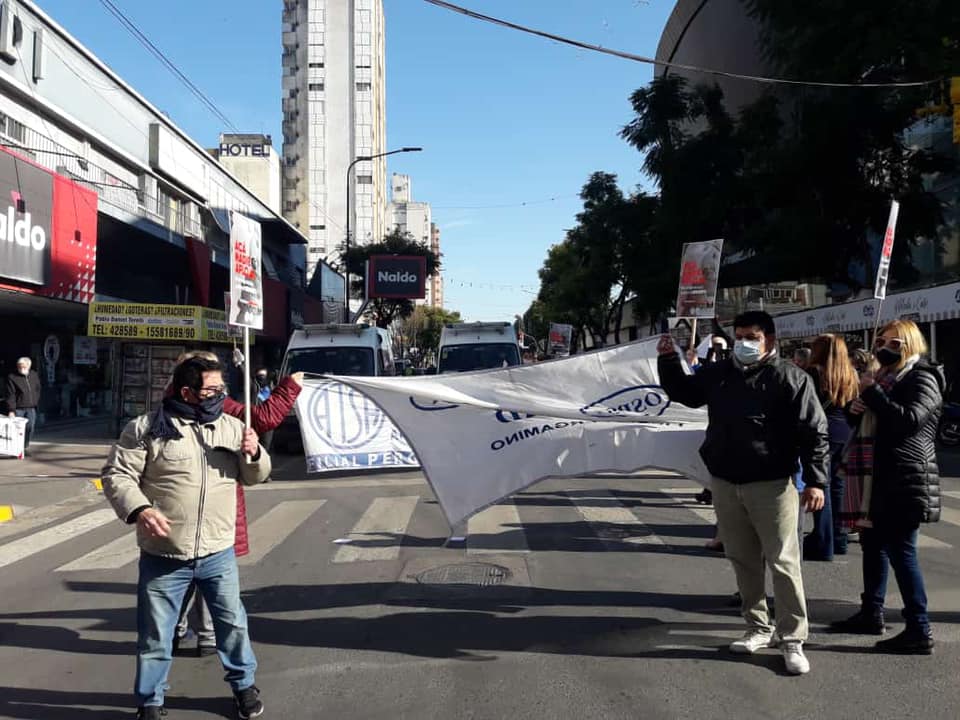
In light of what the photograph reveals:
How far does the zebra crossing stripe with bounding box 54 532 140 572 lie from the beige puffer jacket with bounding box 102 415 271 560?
157 inches

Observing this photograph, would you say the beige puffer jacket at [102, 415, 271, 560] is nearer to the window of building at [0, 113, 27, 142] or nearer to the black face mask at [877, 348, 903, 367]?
the black face mask at [877, 348, 903, 367]

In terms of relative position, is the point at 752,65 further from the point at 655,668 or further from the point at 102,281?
the point at 655,668

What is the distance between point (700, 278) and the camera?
8562mm

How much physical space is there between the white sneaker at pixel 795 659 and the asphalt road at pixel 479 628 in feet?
0.24

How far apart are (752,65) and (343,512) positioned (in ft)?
127

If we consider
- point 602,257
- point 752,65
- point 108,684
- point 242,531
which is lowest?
point 108,684

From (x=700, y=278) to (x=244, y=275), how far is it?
14.4ft

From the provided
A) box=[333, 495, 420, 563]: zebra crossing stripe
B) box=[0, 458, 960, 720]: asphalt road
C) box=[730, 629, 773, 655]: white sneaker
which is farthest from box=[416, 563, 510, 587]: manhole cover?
box=[730, 629, 773, 655]: white sneaker

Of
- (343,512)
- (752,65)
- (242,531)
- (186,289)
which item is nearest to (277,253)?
(186,289)

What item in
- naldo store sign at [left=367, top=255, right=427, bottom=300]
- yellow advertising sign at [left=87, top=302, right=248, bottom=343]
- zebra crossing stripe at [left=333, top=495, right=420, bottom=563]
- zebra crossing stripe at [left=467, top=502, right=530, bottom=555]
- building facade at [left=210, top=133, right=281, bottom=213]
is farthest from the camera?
building facade at [left=210, top=133, right=281, bottom=213]

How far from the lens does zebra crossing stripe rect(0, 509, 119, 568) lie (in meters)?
8.33

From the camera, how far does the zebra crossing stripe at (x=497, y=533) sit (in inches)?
312

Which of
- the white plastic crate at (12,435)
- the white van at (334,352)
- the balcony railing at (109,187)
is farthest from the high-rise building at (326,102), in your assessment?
the white plastic crate at (12,435)

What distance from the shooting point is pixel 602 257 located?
39.2 metres
